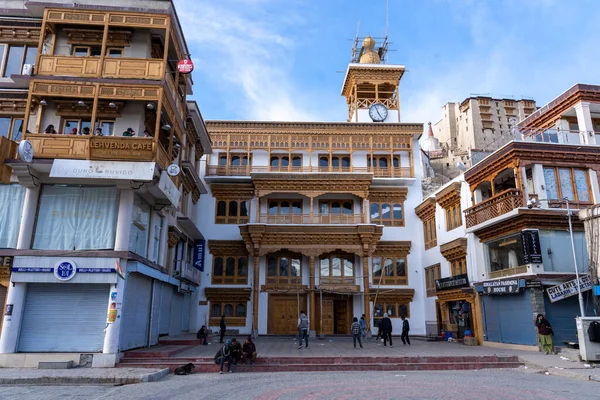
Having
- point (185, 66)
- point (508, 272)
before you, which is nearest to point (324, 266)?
point (508, 272)

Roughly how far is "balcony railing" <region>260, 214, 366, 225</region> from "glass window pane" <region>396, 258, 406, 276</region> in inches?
148

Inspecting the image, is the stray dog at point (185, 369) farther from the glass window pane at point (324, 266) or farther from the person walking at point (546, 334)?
the glass window pane at point (324, 266)

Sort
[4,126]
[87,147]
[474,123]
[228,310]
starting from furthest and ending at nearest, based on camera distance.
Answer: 1. [474,123]
2. [228,310]
3. [4,126]
4. [87,147]

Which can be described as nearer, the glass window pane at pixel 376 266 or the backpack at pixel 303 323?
the backpack at pixel 303 323

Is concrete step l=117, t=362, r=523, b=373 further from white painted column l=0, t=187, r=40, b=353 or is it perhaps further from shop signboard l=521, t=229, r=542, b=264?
shop signboard l=521, t=229, r=542, b=264

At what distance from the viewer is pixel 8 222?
15.4 m

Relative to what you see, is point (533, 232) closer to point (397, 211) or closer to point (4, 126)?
point (397, 211)

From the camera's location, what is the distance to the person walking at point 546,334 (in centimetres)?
1675

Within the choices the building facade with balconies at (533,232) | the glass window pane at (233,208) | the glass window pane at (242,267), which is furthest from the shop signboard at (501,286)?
the glass window pane at (233,208)

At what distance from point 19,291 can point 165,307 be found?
23.7 ft

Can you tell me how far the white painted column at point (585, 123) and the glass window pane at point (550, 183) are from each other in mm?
2614

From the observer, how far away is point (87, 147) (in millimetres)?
15203

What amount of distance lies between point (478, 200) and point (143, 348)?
17148mm

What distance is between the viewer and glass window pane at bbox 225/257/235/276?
29.3 metres
